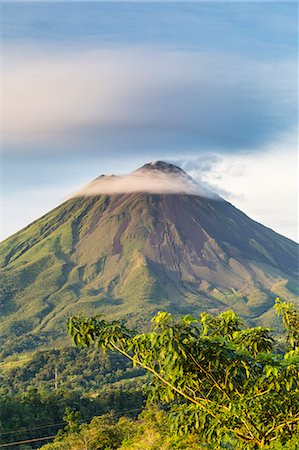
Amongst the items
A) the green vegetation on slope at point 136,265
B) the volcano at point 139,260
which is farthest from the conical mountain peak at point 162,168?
the green vegetation on slope at point 136,265

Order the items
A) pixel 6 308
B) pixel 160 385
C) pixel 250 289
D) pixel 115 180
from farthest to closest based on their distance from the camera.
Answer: pixel 115 180 < pixel 250 289 < pixel 6 308 < pixel 160 385

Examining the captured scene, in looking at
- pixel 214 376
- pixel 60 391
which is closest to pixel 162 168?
pixel 60 391

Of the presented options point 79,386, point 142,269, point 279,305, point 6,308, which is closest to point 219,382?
point 279,305

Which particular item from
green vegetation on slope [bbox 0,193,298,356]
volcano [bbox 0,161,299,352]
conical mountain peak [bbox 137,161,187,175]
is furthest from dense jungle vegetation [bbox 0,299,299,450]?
conical mountain peak [bbox 137,161,187,175]

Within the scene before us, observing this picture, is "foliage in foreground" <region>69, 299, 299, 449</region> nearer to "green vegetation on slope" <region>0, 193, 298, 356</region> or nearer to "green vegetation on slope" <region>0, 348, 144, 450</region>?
"green vegetation on slope" <region>0, 348, 144, 450</region>

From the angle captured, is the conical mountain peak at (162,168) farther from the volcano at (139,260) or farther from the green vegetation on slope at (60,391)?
the green vegetation on slope at (60,391)

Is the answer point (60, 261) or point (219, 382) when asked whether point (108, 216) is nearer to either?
point (60, 261)

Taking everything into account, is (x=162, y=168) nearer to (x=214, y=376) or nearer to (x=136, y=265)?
(x=136, y=265)
